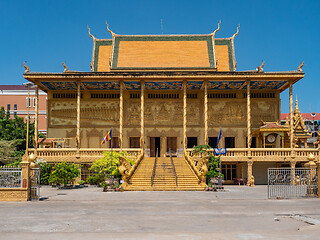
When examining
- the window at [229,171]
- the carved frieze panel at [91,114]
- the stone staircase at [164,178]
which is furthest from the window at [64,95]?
the window at [229,171]

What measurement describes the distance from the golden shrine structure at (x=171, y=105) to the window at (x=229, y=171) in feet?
0.29

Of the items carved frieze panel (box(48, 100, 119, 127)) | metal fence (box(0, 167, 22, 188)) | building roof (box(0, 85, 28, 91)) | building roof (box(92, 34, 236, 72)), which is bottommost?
metal fence (box(0, 167, 22, 188))

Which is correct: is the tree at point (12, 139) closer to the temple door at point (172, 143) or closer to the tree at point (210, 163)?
the temple door at point (172, 143)

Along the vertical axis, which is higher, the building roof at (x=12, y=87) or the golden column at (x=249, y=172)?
the building roof at (x=12, y=87)

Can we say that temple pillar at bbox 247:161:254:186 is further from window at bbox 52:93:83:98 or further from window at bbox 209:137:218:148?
window at bbox 52:93:83:98

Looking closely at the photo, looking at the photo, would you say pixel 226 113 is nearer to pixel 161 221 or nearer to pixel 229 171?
pixel 229 171

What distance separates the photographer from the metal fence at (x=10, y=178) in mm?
18906

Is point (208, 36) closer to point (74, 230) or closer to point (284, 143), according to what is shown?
point (284, 143)

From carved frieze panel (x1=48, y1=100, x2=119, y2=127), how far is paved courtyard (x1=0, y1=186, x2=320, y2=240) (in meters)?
21.2

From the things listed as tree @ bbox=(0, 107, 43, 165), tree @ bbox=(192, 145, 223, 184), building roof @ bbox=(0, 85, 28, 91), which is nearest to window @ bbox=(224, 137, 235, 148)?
tree @ bbox=(192, 145, 223, 184)

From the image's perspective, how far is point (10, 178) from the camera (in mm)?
18984

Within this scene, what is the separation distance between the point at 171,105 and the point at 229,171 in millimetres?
8271

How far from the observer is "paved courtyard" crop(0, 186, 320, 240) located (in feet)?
32.8

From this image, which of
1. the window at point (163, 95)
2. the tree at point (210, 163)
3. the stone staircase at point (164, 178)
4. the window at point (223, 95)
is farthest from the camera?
the window at point (163, 95)
